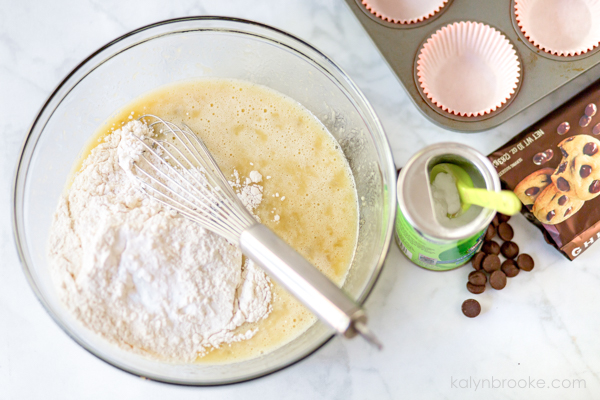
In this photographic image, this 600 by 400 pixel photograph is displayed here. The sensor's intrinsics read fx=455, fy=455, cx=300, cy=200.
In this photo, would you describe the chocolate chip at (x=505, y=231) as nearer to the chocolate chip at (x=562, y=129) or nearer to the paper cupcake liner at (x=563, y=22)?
the chocolate chip at (x=562, y=129)

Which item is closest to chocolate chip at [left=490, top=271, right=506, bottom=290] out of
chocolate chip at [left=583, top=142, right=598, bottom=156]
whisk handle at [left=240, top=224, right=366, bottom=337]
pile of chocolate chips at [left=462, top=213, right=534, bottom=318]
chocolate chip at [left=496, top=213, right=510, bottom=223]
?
pile of chocolate chips at [left=462, top=213, right=534, bottom=318]

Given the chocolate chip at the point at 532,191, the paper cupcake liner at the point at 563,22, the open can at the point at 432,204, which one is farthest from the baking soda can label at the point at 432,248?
the paper cupcake liner at the point at 563,22

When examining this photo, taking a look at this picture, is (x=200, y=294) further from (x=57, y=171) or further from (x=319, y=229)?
(x=57, y=171)

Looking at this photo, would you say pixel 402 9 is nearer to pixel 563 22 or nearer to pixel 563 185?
pixel 563 22

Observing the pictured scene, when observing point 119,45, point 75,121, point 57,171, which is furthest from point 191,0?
point 57,171

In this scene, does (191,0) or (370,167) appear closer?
(370,167)
